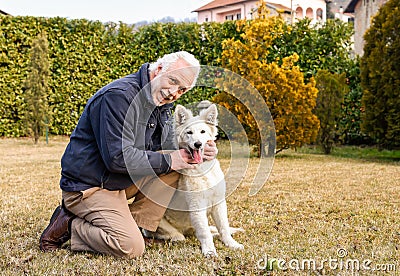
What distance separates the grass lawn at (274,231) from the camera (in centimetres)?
295

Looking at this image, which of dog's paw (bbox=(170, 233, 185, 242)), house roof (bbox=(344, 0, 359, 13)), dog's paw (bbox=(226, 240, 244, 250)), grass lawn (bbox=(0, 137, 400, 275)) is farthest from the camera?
house roof (bbox=(344, 0, 359, 13))

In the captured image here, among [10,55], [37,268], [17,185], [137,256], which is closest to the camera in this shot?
[37,268]

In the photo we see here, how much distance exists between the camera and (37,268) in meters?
2.95

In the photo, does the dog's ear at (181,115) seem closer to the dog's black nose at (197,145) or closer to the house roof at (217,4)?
the dog's black nose at (197,145)

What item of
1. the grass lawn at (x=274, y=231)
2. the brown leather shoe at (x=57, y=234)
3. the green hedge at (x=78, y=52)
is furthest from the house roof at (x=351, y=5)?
the brown leather shoe at (x=57, y=234)

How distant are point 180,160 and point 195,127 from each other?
0.25 m

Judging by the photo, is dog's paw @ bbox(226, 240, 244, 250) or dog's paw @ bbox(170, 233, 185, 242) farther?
dog's paw @ bbox(170, 233, 185, 242)

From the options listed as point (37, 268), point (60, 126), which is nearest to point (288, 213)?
point (37, 268)

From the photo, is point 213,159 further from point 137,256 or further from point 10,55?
point 10,55

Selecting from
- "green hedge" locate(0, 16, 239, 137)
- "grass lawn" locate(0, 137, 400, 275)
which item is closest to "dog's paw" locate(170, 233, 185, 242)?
"grass lawn" locate(0, 137, 400, 275)

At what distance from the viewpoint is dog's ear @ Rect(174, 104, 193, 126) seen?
324 centimetres

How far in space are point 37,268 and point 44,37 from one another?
931 cm

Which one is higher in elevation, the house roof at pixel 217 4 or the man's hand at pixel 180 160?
the house roof at pixel 217 4

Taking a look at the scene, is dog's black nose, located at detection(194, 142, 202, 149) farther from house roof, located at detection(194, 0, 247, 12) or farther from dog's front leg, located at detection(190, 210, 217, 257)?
house roof, located at detection(194, 0, 247, 12)
